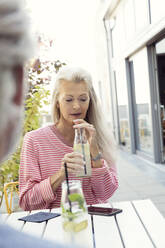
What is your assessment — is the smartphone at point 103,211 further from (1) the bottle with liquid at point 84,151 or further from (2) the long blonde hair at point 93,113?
(2) the long blonde hair at point 93,113

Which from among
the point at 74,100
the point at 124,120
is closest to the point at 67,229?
the point at 74,100

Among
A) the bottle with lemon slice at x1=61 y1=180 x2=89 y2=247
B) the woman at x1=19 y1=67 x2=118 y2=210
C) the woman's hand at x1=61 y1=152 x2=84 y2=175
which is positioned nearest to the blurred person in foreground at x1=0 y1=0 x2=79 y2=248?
the bottle with lemon slice at x1=61 y1=180 x2=89 y2=247

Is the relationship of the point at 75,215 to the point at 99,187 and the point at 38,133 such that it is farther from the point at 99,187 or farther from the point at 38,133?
the point at 38,133

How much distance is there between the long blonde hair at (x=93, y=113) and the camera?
2094 mm

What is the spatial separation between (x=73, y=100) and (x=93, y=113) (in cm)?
21

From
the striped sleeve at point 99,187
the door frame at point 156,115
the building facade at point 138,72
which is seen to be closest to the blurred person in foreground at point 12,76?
the striped sleeve at point 99,187

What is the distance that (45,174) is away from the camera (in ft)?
6.56

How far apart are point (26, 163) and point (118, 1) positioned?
8768 mm

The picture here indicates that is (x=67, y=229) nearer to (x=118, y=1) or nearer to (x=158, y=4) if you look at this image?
(x=158, y=4)

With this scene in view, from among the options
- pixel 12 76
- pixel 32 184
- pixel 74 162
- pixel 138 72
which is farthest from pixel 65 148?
pixel 138 72

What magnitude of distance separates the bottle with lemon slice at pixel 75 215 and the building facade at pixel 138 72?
5.28m

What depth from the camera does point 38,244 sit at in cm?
37

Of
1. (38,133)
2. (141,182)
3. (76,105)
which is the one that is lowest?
(141,182)

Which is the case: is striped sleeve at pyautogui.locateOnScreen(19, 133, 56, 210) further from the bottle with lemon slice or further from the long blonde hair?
the bottle with lemon slice
